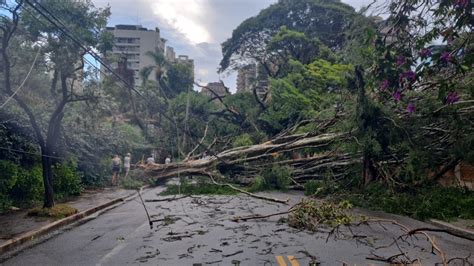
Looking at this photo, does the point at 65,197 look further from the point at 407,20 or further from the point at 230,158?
the point at 407,20

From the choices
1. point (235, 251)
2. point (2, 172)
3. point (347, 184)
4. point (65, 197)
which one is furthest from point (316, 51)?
point (235, 251)

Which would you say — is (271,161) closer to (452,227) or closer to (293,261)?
(452,227)

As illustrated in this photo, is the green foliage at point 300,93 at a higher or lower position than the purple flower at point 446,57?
higher

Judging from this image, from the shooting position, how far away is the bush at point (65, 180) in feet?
53.5

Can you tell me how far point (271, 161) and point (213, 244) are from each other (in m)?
13.3

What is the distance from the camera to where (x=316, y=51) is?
38031mm

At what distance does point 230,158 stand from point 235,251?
47.2 ft

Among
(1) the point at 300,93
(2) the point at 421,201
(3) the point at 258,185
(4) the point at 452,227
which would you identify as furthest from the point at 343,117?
(1) the point at 300,93

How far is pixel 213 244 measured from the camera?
802cm

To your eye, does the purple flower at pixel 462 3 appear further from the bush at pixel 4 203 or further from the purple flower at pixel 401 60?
the bush at pixel 4 203

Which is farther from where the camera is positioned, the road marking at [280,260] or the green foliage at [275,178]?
the green foliage at [275,178]

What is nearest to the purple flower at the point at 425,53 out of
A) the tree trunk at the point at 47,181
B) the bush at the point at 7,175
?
the tree trunk at the point at 47,181

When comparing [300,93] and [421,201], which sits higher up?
[300,93]

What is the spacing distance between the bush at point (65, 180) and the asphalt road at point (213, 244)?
211 inches
